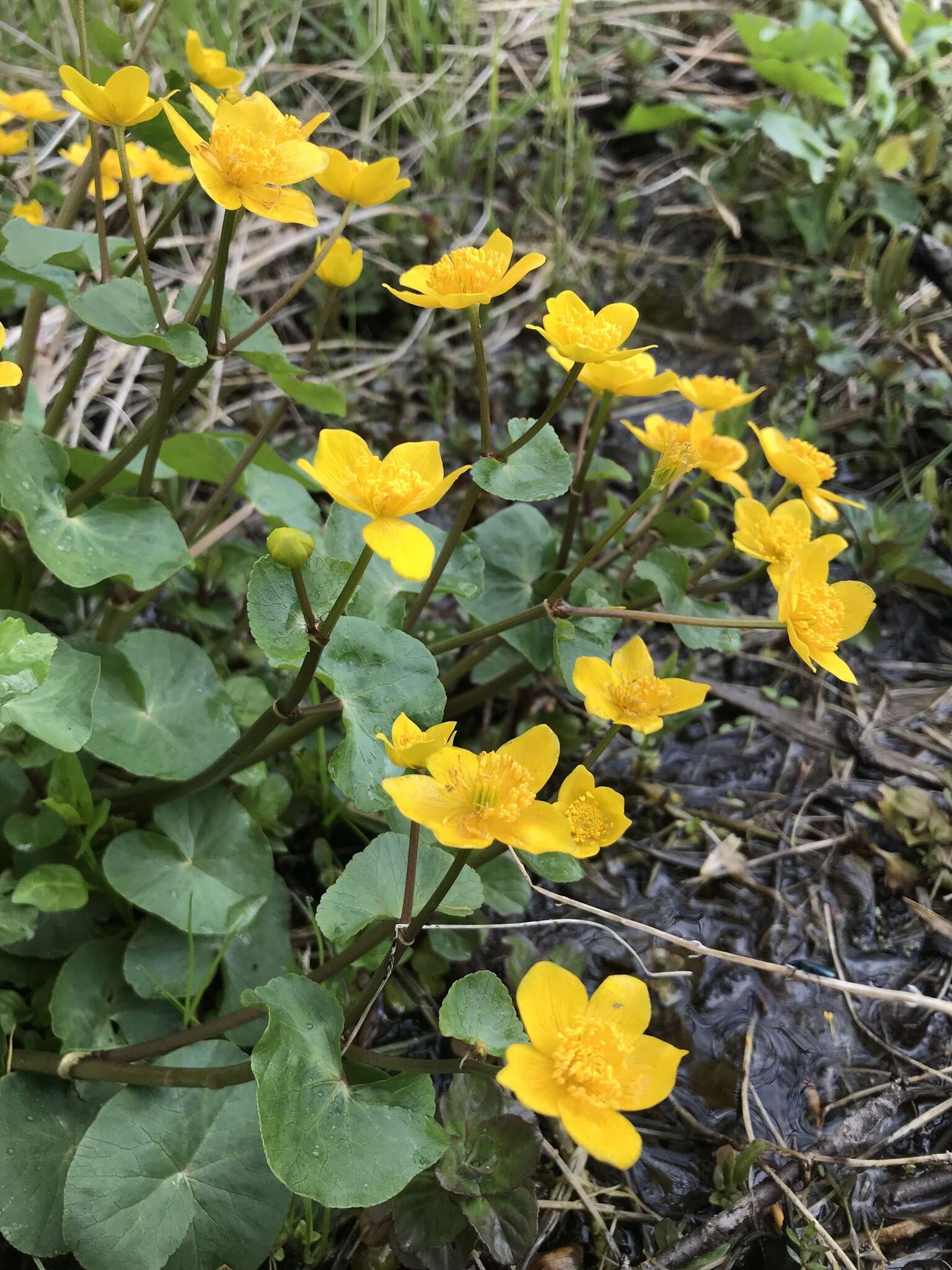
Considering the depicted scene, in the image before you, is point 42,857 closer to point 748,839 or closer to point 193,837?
point 193,837

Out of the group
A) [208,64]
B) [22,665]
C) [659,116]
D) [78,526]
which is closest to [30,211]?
[208,64]

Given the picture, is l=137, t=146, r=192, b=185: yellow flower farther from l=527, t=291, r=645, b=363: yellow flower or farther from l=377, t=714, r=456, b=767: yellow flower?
l=377, t=714, r=456, b=767: yellow flower

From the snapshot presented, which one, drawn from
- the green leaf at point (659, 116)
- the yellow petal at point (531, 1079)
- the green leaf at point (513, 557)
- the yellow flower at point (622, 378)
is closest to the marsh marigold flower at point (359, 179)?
the yellow flower at point (622, 378)

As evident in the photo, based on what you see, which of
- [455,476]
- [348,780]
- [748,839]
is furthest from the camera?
[748,839]

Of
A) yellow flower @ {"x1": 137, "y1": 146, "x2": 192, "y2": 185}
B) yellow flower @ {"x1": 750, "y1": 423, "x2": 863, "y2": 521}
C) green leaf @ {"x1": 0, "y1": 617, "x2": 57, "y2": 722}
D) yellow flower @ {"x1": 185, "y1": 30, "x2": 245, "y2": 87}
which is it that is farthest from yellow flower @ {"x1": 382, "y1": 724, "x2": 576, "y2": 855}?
yellow flower @ {"x1": 137, "y1": 146, "x2": 192, "y2": 185}

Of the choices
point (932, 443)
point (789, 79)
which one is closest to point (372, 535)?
point (932, 443)
